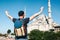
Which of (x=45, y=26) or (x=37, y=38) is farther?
(x=45, y=26)

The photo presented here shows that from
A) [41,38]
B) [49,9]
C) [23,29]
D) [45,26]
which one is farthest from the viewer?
[45,26]

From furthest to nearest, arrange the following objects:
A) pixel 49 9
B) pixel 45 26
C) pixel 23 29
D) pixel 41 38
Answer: pixel 45 26
pixel 49 9
pixel 41 38
pixel 23 29

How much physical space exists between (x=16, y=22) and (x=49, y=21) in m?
70.4

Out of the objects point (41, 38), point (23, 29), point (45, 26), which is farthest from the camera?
point (45, 26)

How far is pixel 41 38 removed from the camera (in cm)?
4656

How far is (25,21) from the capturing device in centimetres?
550

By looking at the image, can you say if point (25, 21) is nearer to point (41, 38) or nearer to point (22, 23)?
point (22, 23)

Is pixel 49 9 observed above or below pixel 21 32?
Answer: above

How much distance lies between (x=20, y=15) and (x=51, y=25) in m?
71.2

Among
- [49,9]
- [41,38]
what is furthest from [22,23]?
[49,9]

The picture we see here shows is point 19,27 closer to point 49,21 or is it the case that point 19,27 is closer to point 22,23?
point 22,23

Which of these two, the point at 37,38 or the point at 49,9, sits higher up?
the point at 49,9

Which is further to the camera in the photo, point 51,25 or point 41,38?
point 51,25

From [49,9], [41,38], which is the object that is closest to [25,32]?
[41,38]
